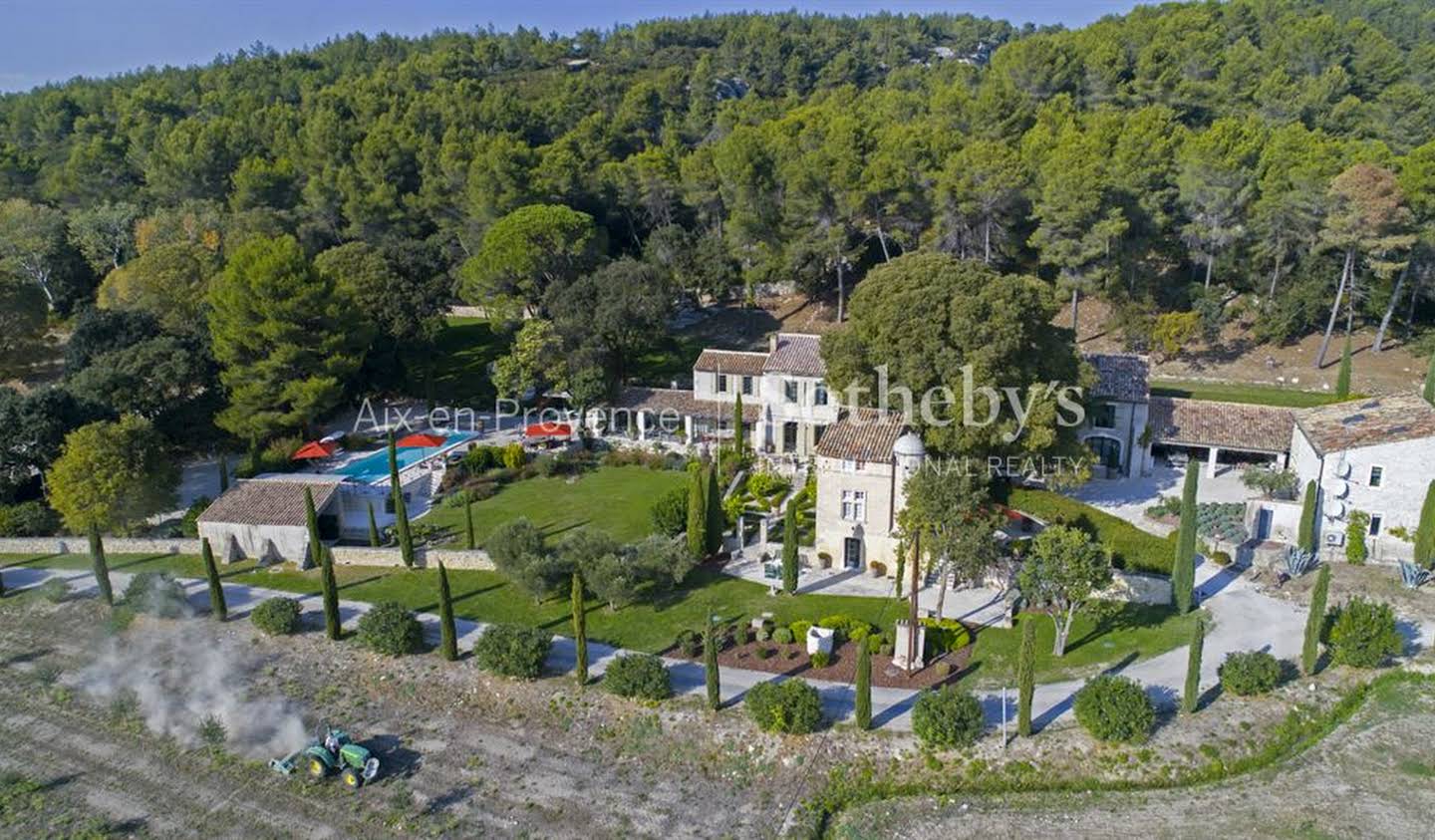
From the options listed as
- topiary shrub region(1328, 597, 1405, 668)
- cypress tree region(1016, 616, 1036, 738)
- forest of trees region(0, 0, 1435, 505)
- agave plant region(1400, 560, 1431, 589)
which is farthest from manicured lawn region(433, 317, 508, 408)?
agave plant region(1400, 560, 1431, 589)

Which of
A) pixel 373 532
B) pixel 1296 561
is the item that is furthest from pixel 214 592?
pixel 1296 561

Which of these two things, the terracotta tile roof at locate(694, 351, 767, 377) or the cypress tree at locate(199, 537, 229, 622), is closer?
the cypress tree at locate(199, 537, 229, 622)

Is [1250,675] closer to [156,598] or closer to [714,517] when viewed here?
[714,517]

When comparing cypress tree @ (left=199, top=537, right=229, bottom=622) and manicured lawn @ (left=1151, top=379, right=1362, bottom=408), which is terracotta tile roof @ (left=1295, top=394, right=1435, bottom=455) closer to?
manicured lawn @ (left=1151, top=379, right=1362, bottom=408)

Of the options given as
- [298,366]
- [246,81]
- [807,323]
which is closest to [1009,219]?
[807,323]

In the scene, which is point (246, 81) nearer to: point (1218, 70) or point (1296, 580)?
point (1218, 70)

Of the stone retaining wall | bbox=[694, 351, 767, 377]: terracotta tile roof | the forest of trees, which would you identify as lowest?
the stone retaining wall

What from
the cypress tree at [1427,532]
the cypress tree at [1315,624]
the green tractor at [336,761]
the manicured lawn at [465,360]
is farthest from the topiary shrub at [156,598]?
the cypress tree at [1427,532]
